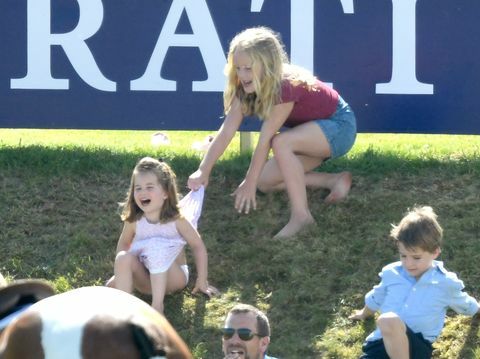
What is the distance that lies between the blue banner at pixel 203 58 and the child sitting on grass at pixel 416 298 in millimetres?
2407

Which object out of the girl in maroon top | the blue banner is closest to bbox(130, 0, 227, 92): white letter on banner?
the blue banner

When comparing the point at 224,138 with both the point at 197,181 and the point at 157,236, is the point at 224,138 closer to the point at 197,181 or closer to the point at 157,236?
the point at 197,181

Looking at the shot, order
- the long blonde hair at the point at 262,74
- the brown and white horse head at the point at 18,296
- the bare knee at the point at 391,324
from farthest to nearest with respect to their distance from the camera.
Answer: the long blonde hair at the point at 262,74 → the bare knee at the point at 391,324 → the brown and white horse head at the point at 18,296

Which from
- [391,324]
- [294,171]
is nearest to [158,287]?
[294,171]

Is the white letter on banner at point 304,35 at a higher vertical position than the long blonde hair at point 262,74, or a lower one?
higher

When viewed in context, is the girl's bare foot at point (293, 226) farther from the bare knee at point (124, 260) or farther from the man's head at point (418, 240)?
the man's head at point (418, 240)

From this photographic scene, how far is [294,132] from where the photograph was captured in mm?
6488

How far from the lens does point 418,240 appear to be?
192 inches

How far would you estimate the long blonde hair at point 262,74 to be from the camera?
6246mm

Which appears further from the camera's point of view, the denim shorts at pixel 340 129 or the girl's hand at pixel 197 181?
the denim shorts at pixel 340 129

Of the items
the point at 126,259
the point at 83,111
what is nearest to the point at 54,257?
the point at 126,259

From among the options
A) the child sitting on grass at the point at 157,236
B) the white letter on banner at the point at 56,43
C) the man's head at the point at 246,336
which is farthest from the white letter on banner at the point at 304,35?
the man's head at the point at 246,336

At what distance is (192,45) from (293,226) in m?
1.77

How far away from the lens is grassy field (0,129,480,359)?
555 cm
